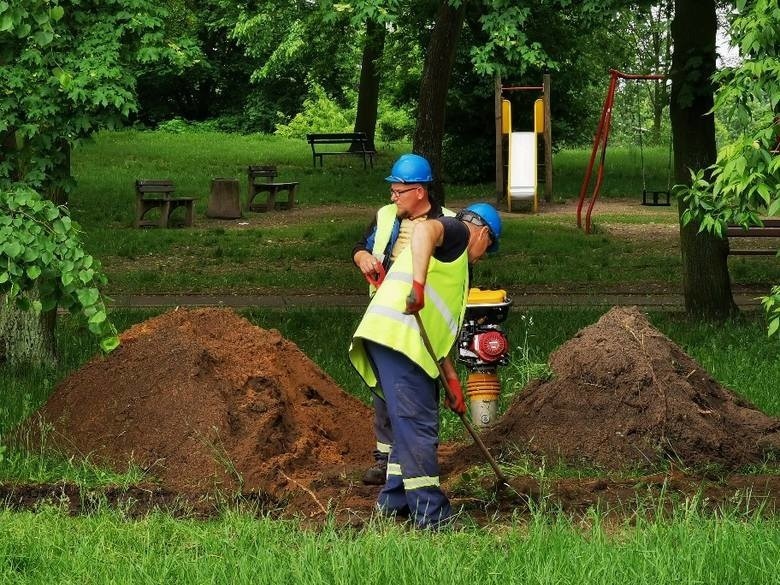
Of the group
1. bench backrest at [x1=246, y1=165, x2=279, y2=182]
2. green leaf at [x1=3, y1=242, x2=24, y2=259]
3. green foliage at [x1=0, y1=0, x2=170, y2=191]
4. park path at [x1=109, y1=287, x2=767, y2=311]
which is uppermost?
green foliage at [x1=0, y1=0, x2=170, y2=191]

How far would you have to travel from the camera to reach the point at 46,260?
6.81m

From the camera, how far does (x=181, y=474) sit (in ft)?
24.8

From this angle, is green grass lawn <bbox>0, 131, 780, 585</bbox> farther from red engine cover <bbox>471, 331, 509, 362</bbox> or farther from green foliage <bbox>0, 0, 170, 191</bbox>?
green foliage <bbox>0, 0, 170, 191</bbox>

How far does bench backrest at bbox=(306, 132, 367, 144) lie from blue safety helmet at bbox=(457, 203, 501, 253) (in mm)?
24127

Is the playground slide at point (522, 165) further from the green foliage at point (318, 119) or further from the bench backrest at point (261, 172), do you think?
the green foliage at point (318, 119)

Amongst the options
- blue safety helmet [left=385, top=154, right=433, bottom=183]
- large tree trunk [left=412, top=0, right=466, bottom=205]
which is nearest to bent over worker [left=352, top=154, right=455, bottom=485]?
blue safety helmet [left=385, top=154, right=433, bottom=183]

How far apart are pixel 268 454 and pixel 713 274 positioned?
21.7ft

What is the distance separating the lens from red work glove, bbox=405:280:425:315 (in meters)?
6.30

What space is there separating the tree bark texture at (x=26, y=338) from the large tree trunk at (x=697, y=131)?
18.2 feet

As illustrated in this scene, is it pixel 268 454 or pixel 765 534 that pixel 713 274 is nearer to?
pixel 268 454

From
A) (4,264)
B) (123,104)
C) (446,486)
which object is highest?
(123,104)

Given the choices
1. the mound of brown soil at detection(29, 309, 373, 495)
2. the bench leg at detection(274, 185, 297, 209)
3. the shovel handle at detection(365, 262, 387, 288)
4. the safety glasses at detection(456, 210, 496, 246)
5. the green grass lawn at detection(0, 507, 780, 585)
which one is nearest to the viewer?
the green grass lawn at detection(0, 507, 780, 585)

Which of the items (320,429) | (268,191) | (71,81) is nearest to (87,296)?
(320,429)

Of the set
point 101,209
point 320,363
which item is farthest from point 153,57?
point 101,209
